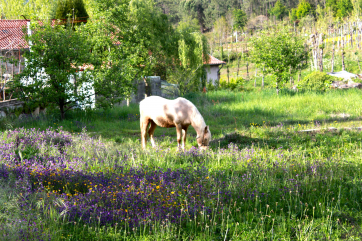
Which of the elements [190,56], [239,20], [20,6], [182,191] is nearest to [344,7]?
[239,20]

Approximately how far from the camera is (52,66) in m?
14.5

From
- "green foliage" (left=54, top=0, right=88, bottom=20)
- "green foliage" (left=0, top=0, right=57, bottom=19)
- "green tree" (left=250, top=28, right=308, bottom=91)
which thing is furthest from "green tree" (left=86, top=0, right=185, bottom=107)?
"green foliage" (left=0, top=0, right=57, bottom=19)

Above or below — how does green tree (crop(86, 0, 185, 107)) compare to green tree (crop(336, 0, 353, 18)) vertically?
below

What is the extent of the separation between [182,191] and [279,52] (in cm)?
1735

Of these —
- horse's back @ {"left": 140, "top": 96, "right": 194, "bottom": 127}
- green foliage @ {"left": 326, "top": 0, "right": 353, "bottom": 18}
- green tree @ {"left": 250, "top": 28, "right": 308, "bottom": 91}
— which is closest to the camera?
horse's back @ {"left": 140, "top": 96, "right": 194, "bottom": 127}

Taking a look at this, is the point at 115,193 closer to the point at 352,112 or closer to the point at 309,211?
the point at 309,211

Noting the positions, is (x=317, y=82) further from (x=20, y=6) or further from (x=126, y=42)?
(x=20, y=6)

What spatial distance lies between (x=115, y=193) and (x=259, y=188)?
2319 mm

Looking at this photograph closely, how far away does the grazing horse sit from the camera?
8.70 m

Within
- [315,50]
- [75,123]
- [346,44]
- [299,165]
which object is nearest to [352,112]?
[299,165]

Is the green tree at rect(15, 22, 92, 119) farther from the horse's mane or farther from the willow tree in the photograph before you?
the willow tree

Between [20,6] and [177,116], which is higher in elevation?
[20,6]

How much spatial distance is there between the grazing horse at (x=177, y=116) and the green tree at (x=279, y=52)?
43.1 ft

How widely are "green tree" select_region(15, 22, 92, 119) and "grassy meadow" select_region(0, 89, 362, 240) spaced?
18.2ft
